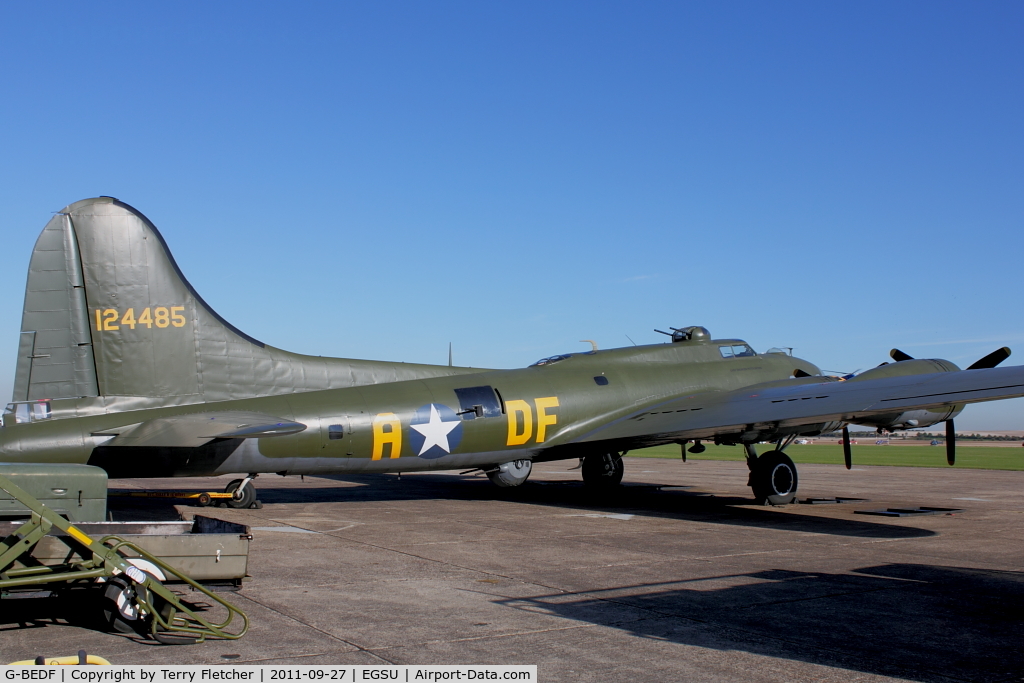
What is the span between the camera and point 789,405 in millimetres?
18844

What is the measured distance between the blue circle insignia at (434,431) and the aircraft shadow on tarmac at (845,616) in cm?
869

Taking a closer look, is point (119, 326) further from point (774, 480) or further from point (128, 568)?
point (774, 480)

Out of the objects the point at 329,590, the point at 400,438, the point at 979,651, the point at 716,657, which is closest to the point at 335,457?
the point at 400,438

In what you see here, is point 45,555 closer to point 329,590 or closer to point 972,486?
point 329,590

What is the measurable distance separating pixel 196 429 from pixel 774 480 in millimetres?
13923

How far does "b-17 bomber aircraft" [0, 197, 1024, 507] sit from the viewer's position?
50.2 feet

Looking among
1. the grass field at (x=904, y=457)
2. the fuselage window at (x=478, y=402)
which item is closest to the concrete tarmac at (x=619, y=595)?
the fuselage window at (x=478, y=402)

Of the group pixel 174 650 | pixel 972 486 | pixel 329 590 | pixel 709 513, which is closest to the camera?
pixel 174 650

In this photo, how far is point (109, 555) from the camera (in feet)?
24.8

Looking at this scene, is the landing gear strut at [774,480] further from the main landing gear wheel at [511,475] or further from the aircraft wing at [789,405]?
the main landing gear wheel at [511,475]

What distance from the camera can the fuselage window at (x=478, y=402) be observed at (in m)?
19.3

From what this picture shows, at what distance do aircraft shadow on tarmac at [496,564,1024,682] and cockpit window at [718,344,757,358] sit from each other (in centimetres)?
1299

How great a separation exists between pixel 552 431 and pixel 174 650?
46.1ft

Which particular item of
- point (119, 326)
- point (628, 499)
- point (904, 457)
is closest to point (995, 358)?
point (628, 499)
